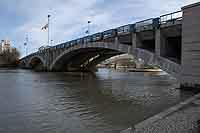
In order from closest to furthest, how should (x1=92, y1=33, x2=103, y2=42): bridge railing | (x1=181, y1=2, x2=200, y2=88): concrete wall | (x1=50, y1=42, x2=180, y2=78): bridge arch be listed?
(x1=181, y1=2, x2=200, y2=88): concrete wall
(x1=50, y1=42, x2=180, y2=78): bridge arch
(x1=92, y1=33, x2=103, y2=42): bridge railing

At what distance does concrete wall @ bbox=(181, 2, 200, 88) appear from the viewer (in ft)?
63.2

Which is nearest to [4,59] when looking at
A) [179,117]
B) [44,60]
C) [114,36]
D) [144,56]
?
[44,60]

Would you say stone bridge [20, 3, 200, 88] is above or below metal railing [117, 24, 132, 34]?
below

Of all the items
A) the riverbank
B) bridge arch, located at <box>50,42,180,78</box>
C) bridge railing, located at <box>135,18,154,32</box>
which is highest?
bridge railing, located at <box>135,18,154,32</box>

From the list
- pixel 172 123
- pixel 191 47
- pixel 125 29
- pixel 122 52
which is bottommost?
pixel 172 123

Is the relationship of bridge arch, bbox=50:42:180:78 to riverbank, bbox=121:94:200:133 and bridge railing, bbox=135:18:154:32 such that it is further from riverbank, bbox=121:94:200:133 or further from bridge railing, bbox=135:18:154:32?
riverbank, bbox=121:94:200:133

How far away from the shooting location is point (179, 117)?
8.52m

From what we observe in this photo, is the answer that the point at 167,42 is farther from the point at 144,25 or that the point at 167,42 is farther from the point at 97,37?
the point at 97,37

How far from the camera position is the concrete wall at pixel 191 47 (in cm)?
1927

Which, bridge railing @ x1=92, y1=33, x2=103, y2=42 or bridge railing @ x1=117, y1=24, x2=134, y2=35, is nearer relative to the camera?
bridge railing @ x1=117, y1=24, x2=134, y2=35

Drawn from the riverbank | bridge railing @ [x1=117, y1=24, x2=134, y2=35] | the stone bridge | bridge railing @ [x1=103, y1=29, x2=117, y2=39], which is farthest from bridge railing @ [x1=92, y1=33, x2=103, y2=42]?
the riverbank

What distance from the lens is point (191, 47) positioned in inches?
780

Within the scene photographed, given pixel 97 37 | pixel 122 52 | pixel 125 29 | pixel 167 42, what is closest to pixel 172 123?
pixel 167 42

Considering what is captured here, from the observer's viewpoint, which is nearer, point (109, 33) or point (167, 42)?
point (167, 42)
